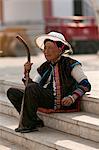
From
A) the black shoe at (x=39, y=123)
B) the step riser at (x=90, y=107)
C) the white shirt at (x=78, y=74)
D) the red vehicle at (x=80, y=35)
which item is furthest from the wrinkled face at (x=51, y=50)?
the red vehicle at (x=80, y=35)

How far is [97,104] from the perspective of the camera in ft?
16.5

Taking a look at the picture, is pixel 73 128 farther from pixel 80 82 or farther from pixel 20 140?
pixel 20 140

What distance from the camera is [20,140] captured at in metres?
5.28

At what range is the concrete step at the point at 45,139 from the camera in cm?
463

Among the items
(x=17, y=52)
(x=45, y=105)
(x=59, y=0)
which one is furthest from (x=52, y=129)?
(x=59, y=0)

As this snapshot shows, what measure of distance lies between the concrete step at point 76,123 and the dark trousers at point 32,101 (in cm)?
18

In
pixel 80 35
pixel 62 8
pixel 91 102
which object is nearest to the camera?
pixel 91 102

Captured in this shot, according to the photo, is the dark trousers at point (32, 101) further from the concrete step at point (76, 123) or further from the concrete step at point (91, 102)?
the concrete step at point (91, 102)

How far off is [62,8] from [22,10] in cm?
159

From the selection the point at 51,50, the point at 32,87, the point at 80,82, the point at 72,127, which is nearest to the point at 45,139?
the point at 72,127

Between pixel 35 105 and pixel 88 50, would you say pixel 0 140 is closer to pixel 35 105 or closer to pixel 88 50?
pixel 35 105

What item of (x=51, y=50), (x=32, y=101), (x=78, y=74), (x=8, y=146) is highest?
(x=51, y=50)

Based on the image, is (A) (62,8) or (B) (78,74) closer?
(B) (78,74)

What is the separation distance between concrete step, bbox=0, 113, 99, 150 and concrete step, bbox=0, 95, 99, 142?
6 centimetres
